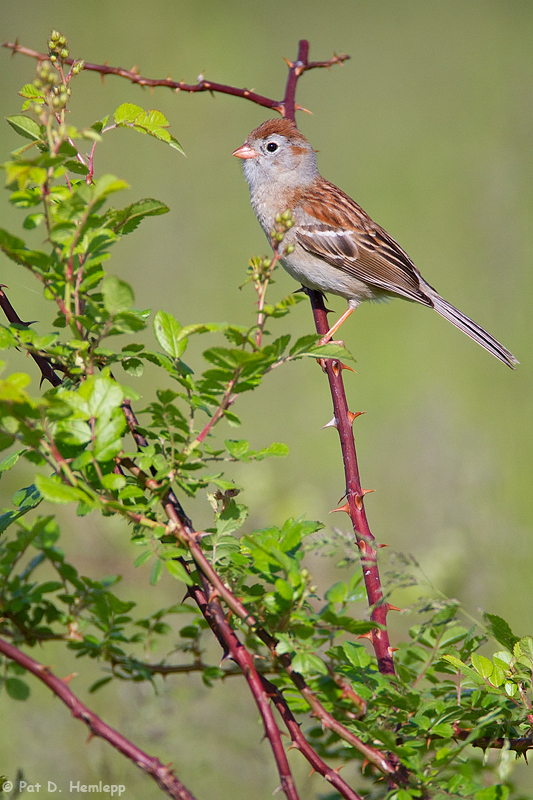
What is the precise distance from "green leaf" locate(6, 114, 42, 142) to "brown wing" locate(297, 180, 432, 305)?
7.96ft

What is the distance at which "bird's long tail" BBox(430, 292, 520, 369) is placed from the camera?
11.4 feet

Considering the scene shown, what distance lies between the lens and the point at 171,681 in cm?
288

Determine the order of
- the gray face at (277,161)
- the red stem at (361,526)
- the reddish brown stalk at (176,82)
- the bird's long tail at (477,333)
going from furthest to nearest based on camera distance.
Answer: the gray face at (277,161), the bird's long tail at (477,333), the reddish brown stalk at (176,82), the red stem at (361,526)

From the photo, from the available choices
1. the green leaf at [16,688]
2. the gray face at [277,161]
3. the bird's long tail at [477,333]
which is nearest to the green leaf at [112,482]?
the green leaf at [16,688]

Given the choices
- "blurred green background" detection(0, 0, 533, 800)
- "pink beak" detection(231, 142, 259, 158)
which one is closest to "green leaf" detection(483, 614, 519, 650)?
"blurred green background" detection(0, 0, 533, 800)

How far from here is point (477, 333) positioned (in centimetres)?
356

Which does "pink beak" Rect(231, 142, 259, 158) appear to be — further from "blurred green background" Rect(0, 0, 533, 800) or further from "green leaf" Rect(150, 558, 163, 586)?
"green leaf" Rect(150, 558, 163, 586)

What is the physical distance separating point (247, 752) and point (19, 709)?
1.16 metres

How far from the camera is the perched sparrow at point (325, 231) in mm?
3607

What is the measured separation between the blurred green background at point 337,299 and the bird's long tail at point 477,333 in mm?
869

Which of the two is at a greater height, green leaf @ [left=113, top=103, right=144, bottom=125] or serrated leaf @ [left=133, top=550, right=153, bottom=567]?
green leaf @ [left=113, top=103, right=144, bottom=125]

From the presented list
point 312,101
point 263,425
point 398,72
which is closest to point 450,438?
point 263,425

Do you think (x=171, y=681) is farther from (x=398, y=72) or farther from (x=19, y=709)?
(x=398, y=72)

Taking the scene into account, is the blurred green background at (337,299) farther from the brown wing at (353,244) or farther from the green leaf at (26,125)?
the green leaf at (26,125)
